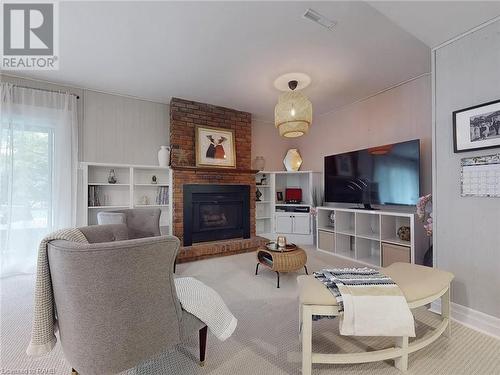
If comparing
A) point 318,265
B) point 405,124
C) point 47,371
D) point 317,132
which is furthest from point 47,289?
point 317,132

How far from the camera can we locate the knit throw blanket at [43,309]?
113 centimetres

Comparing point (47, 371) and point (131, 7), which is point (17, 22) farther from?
point (47, 371)

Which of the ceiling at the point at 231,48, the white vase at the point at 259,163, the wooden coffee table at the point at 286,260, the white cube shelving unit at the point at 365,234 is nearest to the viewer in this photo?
the ceiling at the point at 231,48

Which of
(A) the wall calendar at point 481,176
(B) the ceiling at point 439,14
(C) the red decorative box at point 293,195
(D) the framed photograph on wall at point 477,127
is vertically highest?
(B) the ceiling at point 439,14

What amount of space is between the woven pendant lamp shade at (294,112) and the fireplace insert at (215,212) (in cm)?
190

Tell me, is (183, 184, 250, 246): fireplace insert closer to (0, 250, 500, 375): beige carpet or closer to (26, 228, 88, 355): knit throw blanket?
(0, 250, 500, 375): beige carpet

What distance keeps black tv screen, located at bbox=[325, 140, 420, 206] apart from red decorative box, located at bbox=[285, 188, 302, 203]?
2.48 ft

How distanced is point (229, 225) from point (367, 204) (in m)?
2.25

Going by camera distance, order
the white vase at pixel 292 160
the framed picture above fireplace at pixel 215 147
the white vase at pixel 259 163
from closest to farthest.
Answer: the framed picture above fireplace at pixel 215 147 → the white vase at pixel 259 163 → the white vase at pixel 292 160

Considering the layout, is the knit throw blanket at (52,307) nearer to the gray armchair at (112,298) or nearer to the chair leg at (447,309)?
the gray armchair at (112,298)

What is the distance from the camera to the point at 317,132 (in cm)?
484

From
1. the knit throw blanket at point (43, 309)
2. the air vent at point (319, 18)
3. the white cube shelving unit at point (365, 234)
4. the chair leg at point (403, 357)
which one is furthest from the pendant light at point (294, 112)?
the knit throw blanket at point (43, 309)

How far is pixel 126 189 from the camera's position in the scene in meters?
3.90

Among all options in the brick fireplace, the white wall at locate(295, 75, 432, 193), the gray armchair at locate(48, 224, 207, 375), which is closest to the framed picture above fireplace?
the brick fireplace
